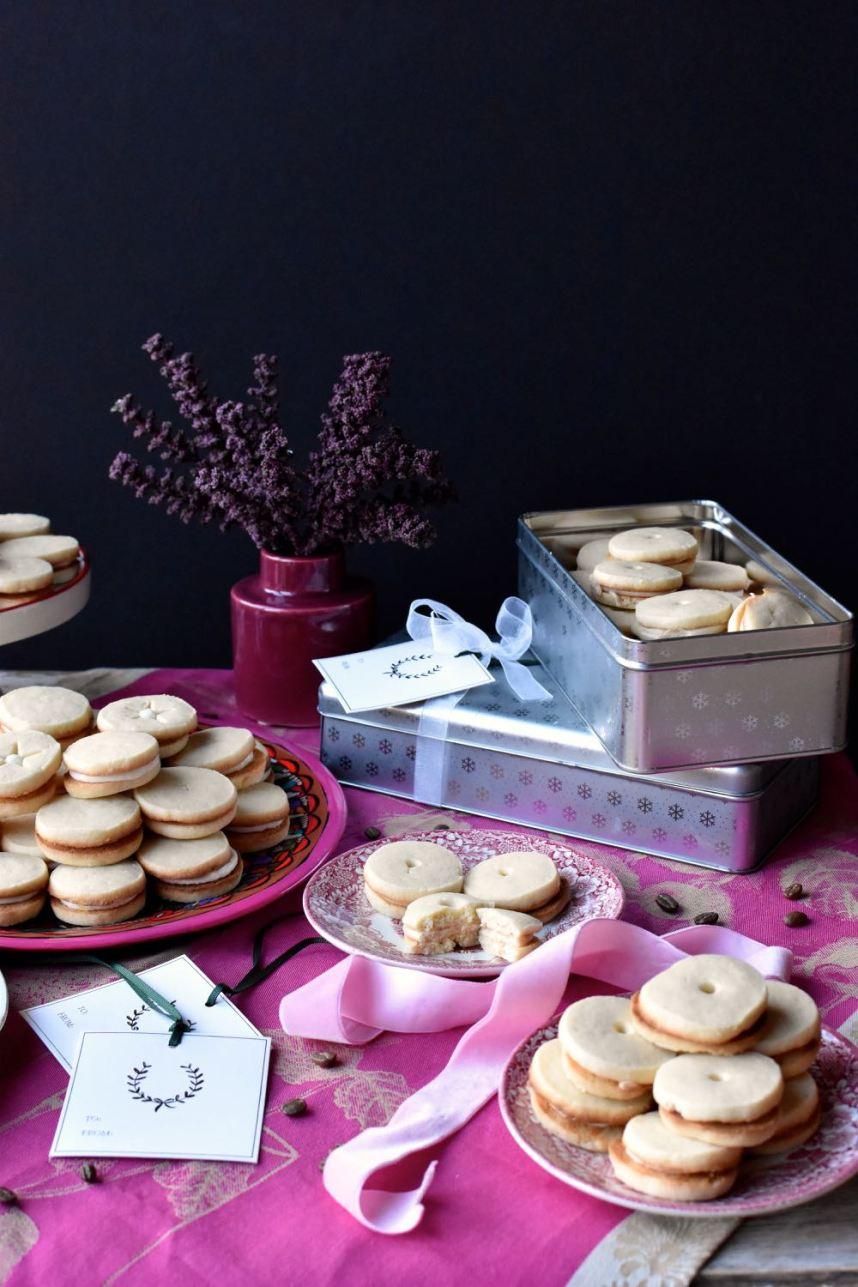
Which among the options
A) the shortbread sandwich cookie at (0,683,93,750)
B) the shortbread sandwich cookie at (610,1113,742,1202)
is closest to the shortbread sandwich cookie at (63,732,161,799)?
the shortbread sandwich cookie at (0,683,93,750)

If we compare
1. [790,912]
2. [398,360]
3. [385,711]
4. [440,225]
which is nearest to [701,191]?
[440,225]

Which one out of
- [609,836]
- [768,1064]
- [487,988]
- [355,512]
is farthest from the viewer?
[355,512]

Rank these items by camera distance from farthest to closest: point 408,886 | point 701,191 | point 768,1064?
1. point 701,191
2. point 408,886
3. point 768,1064

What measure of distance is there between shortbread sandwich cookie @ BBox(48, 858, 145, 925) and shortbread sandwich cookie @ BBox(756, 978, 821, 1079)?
26.1 inches

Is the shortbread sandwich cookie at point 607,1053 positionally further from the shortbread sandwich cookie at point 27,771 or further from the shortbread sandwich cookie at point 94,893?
the shortbread sandwich cookie at point 27,771

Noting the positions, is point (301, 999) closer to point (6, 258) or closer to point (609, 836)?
point (609, 836)

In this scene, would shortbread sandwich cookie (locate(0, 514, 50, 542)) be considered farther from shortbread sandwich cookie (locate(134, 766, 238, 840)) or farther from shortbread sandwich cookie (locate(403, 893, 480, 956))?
shortbread sandwich cookie (locate(403, 893, 480, 956))

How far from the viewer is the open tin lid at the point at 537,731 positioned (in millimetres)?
1524

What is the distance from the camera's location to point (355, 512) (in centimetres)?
188

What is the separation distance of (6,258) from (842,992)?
1815mm

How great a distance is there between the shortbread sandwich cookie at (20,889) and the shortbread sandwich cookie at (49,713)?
0.19 metres

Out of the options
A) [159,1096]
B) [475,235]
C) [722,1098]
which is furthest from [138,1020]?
[475,235]

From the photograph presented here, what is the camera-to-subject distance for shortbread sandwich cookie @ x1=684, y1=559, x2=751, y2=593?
5.62ft

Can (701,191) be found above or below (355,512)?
above
